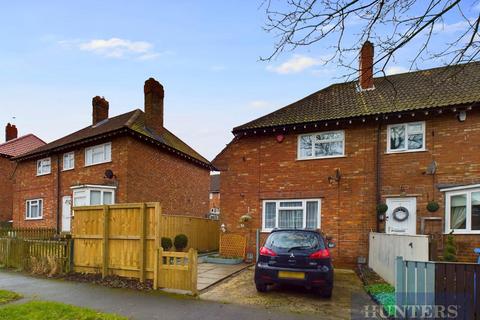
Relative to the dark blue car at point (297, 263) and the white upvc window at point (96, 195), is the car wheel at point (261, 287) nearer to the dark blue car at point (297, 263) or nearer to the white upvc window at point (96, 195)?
the dark blue car at point (297, 263)

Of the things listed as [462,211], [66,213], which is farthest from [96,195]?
[462,211]

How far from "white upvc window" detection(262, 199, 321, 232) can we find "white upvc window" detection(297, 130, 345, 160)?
169 centimetres

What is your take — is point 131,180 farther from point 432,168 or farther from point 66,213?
point 432,168

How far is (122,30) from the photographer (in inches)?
399

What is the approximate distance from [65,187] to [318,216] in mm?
13744

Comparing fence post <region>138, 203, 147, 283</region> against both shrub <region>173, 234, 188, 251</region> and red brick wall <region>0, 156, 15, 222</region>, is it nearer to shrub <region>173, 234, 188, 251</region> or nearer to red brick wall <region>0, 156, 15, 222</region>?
shrub <region>173, 234, 188, 251</region>

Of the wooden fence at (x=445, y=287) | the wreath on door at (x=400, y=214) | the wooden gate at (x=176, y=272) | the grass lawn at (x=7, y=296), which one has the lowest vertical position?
the grass lawn at (x=7, y=296)

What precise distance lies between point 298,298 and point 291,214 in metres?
5.93

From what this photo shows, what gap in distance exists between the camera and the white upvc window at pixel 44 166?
2133 cm

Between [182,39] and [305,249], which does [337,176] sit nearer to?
[305,249]

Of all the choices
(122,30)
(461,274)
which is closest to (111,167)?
(122,30)

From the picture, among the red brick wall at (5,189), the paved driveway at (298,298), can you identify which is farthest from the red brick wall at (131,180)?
the paved driveway at (298,298)

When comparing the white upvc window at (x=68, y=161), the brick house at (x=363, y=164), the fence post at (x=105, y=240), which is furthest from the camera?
the white upvc window at (x=68, y=161)

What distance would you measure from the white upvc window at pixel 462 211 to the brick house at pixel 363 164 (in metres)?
0.03
